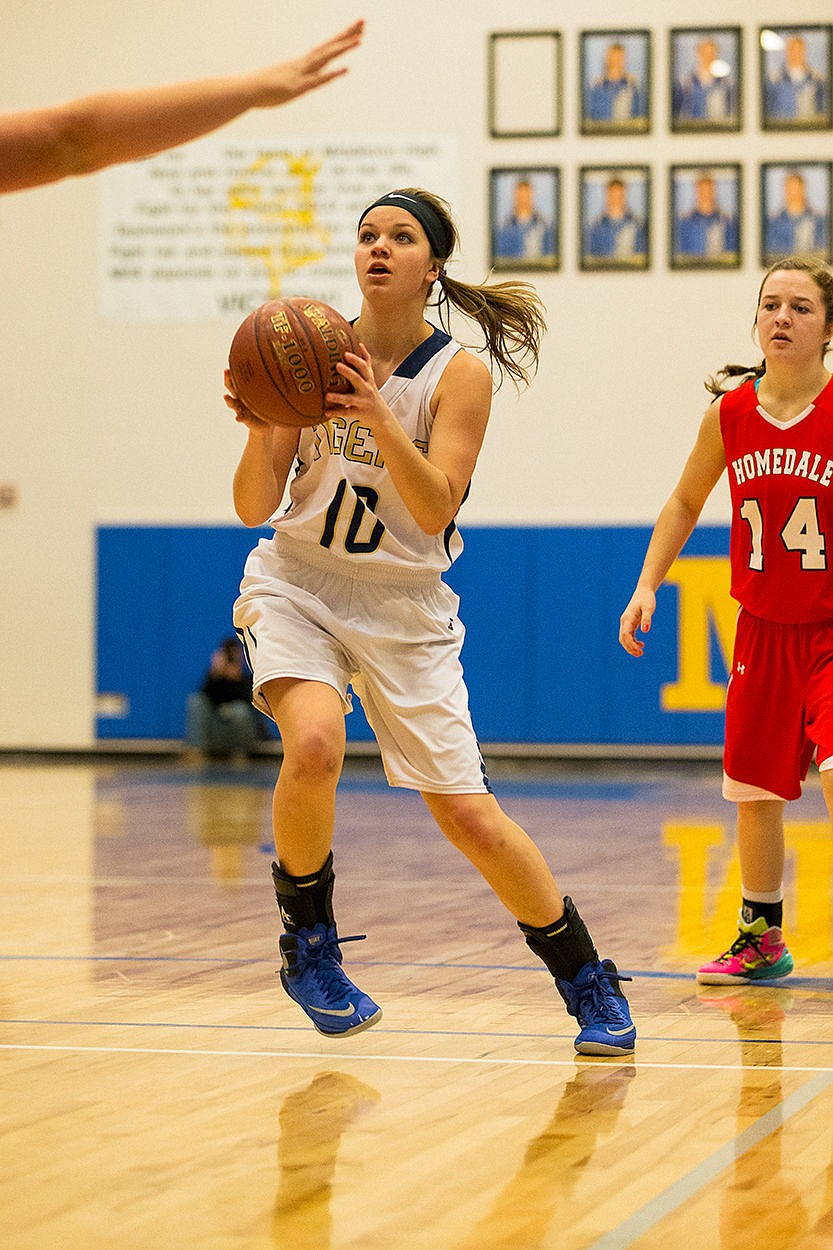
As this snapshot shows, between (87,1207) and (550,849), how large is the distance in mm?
5091

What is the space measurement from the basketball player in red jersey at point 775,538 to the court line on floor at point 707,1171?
A: 1.01 m

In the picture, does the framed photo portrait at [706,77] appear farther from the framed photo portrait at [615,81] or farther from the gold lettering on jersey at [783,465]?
the gold lettering on jersey at [783,465]

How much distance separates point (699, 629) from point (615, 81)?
395 cm


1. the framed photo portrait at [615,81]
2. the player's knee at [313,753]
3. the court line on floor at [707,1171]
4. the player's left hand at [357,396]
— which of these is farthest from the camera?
the framed photo portrait at [615,81]

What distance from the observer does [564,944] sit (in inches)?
136

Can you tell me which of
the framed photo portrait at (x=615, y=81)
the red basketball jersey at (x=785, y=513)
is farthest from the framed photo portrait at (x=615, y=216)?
the red basketball jersey at (x=785, y=513)

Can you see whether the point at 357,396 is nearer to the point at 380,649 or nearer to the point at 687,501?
the point at 380,649

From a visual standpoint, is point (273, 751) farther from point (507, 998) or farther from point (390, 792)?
point (507, 998)

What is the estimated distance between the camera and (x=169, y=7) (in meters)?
13.2

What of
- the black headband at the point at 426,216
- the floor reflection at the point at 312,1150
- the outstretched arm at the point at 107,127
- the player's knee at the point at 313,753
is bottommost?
the floor reflection at the point at 312,1150

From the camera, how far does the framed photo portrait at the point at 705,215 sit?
1257 cm

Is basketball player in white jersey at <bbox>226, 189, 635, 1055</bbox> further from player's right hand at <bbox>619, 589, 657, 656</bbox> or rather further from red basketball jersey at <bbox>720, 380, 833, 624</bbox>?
red basketball jersey at <bbox>720, 380, 833, 624</bbox>

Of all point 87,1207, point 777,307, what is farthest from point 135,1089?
point 777,307

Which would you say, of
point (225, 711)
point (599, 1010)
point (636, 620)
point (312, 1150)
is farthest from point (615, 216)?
point (312, 1150)
